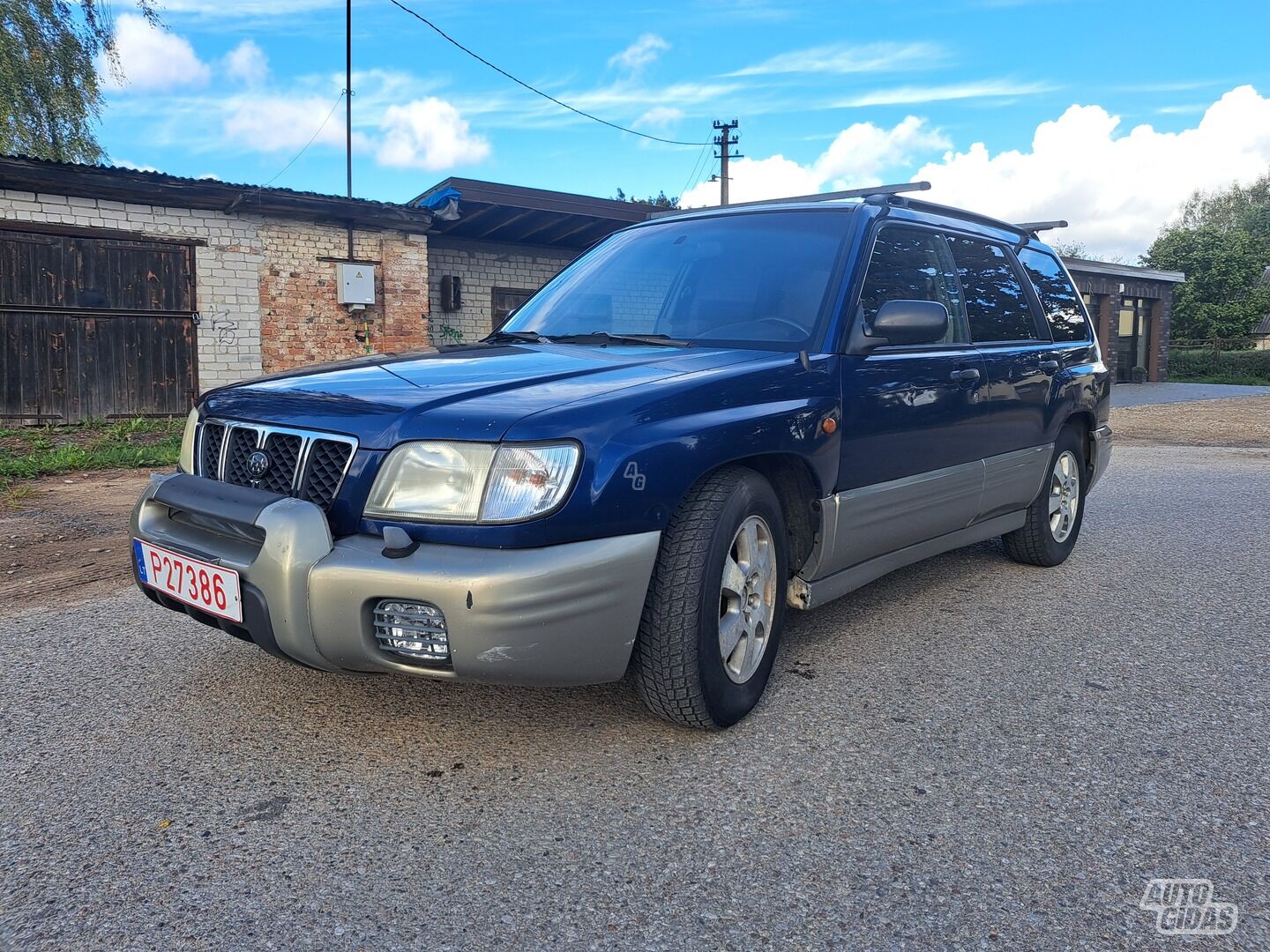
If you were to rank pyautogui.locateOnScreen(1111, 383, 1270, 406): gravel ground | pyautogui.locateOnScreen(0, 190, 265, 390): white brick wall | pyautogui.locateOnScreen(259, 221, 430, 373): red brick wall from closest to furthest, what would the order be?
pyautogui.locateOnScreen(0, 190, 265, 390): white brick wall → pyautogui.locateOnScreen(259, 221, 430, 373): red brick wall → pyautogui.locateOnScreen(1111, 383, 1270, 406): gravel ground

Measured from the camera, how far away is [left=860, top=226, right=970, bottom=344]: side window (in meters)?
3.51

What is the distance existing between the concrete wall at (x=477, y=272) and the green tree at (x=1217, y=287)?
33.2 metres

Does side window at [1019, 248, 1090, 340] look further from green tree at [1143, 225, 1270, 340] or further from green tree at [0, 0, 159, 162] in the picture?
green tree at [1143, 225, 1270, 340]

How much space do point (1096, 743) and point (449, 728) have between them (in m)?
1.87

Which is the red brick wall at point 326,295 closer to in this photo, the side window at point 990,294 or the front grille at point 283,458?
the side window at point 990,294

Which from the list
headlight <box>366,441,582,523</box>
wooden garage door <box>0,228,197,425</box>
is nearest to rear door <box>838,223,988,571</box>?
headlight <box>366,441,582,523</box>

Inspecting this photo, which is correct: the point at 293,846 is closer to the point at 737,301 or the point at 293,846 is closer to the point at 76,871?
the point at 76,871

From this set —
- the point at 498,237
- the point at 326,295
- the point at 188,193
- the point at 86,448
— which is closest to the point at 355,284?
the point at 326,295

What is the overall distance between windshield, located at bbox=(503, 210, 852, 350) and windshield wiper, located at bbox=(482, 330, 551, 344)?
0.03m

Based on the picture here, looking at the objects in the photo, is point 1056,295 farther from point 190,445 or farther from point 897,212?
point 190,445

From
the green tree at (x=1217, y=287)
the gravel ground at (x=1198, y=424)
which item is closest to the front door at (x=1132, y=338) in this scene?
the gravel ground at (x=1198, y=424)

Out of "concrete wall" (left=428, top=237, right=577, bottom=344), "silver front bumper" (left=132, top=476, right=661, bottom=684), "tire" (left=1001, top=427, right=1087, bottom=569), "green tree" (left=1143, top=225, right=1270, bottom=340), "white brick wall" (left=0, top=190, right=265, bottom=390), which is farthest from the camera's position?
"green tree" (left=1143, top=225, right=1270, bottom=340)

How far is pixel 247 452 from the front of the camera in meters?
2.73

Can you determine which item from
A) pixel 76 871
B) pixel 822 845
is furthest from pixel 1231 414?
pixel 76 871
